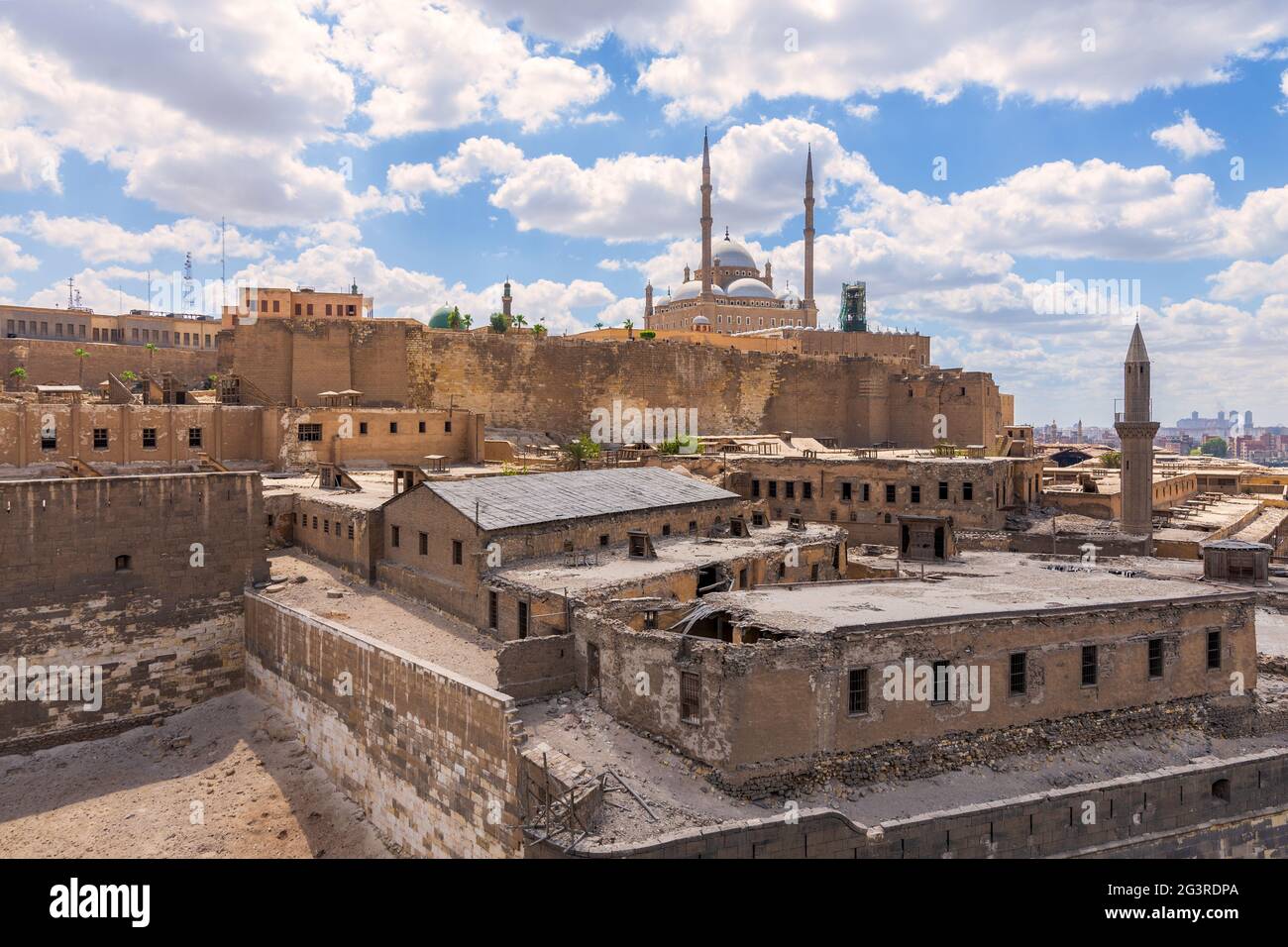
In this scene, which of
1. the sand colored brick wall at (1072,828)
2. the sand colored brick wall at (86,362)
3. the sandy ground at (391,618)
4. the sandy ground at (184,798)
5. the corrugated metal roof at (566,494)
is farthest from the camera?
the sand colored brick wall at (86,362)

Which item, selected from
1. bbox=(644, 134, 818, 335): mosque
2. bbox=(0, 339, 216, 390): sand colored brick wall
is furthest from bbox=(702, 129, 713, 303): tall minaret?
bbox=(0, 339, 216, 390): sand colored brick wall

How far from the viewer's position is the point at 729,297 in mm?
85250

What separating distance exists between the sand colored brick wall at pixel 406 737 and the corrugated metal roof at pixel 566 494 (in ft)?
14.2

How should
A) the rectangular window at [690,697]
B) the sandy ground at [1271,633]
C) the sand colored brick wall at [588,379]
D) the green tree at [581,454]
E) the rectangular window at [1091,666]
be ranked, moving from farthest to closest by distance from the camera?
the sand colored brick wall at [588,379], the green tree at [581,454], the sandy ground at [1271,633], the rectangular window at [1091,666], the rectangular window at [690,697]

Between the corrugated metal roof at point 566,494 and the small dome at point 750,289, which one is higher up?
the small dome at point 750,289

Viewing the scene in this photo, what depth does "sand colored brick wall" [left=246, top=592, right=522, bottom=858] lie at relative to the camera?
12.7 m

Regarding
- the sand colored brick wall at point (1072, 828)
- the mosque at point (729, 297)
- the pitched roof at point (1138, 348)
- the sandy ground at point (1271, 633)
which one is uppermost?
the mosque at point (729, 297)

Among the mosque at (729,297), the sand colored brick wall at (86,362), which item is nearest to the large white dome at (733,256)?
the mosque at (729,297)

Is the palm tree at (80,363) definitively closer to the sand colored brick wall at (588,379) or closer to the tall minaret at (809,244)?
the sand colored brick wall at (588,379)

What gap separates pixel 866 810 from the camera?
1259cm

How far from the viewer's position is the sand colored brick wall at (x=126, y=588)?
18.5m

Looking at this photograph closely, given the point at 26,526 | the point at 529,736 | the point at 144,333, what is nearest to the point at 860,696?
the point at 529,736

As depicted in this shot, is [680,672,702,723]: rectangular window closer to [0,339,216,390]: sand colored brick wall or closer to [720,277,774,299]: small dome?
[0,339,216,390]: sand colored brick wall

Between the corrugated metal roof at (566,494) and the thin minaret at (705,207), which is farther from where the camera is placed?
the thin minaret at (705,207)
